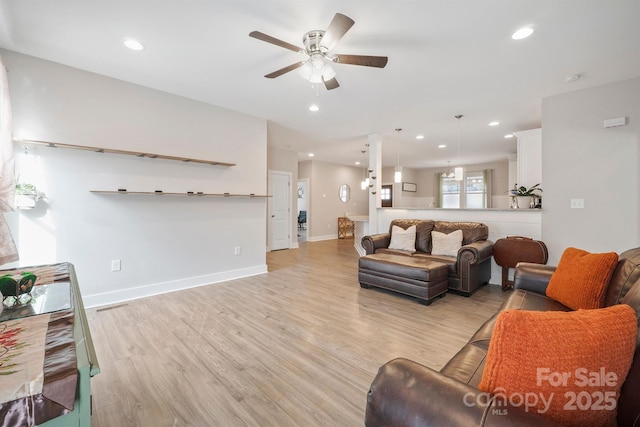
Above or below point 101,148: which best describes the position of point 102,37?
above

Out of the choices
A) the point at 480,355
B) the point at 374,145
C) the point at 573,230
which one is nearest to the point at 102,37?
the point at 480,355

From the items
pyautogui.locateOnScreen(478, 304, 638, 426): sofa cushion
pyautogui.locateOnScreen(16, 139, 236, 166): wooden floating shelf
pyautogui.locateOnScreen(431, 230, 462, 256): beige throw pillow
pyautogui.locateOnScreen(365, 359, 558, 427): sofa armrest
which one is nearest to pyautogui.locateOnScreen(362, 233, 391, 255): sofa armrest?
pyautogui.locateOnScreen(431, 230, 462, 256): beige throw pillow

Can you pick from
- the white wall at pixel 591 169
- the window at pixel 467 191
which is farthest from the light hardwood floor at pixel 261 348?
the window at pixel 467 191

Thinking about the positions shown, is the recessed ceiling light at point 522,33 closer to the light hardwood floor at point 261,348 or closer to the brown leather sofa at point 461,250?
the brown leather sofa at point 461,250

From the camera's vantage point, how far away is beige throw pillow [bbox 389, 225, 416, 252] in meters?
4.36

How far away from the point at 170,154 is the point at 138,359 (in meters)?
2.59

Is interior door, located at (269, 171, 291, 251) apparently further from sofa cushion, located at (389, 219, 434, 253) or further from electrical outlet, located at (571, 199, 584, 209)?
electrical outlet, located at (571, 199, 584, 209)

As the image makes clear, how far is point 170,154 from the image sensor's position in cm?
370

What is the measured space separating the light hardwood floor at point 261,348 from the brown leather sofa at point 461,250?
0.22 m

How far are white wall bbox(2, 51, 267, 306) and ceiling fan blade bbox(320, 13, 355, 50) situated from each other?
2.67m

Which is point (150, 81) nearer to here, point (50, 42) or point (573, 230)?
point (50, 42)

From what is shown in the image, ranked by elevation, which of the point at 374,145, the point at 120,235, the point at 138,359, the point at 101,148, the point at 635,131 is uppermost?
the point at 374,145

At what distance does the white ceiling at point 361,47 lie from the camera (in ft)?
6.80

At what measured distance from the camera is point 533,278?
2262mm
